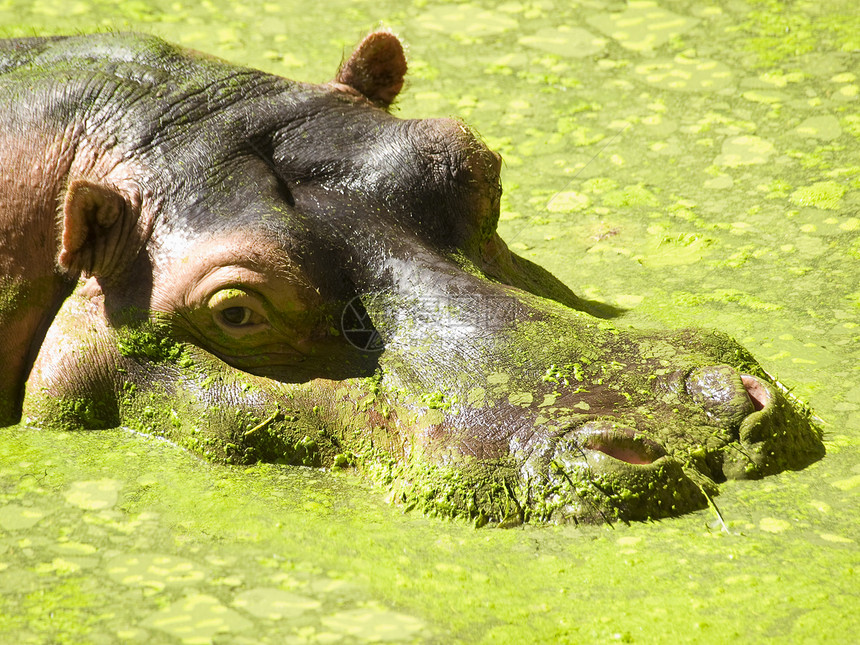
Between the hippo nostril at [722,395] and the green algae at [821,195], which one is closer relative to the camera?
the hippo nostril at [722,395]

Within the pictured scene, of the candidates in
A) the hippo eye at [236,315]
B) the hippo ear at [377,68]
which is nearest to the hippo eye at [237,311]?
the hippo eye at [236,315]

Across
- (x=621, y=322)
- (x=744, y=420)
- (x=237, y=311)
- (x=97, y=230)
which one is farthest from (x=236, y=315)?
(x=621, y=322)

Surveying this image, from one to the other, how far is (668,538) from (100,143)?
2.61 m

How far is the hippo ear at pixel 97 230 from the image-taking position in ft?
12.8

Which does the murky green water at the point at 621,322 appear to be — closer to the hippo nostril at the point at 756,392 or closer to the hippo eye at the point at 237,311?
the hippo nostril at the point at 756,392

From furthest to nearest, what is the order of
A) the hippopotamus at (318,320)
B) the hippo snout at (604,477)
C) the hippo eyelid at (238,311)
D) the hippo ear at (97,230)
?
the hippo ear at (97,230) < the hippo eyelid at (238,311) < the hippopotamus at (318,320) < the hippo snout at (604,477)

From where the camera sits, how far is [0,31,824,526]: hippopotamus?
11.4 ft

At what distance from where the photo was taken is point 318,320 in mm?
3926

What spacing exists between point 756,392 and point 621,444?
0.61 meters

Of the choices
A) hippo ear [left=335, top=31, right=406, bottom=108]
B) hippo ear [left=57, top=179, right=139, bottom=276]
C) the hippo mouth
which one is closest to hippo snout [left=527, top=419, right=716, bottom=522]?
the hippo mouth

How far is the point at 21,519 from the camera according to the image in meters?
3.64

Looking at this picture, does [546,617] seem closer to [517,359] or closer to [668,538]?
[668,538]

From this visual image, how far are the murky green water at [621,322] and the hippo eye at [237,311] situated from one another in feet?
1.74

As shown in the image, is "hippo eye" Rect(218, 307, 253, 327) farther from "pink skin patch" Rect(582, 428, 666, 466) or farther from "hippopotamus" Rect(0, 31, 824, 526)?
"pink skin patch" Rect(582, 428, 666, 466)
